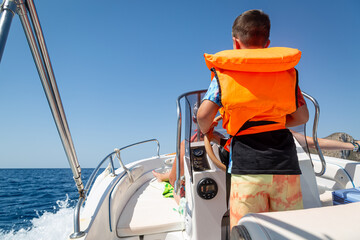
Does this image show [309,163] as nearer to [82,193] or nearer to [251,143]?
[251,143]

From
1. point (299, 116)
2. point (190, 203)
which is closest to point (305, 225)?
point (299, 116)

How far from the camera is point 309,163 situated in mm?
1609

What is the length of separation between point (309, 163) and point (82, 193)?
1.81 m

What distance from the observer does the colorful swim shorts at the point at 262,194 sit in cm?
109


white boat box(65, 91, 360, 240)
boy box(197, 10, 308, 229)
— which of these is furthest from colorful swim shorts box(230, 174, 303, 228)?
white boat box(65, 91, 360, 240)

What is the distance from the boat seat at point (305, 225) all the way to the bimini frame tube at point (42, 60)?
3.20ft

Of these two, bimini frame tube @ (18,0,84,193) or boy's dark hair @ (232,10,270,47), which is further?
boy's dark hair @ (232,10,270,47)

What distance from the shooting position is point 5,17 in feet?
2.17

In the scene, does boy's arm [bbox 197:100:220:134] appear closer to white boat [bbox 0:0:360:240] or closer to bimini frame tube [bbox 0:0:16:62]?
white boat [bbox 0:0:360:240]

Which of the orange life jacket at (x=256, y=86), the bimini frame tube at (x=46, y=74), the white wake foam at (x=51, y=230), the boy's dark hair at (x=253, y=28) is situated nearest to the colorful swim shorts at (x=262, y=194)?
the orange life jacket at (x=256, y=86)

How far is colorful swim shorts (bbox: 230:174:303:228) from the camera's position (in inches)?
43.0

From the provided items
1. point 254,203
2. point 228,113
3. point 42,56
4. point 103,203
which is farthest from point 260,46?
point 103,203

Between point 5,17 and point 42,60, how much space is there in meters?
0.29

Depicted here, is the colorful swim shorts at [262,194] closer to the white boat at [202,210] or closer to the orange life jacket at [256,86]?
the white boat at [202,210]
